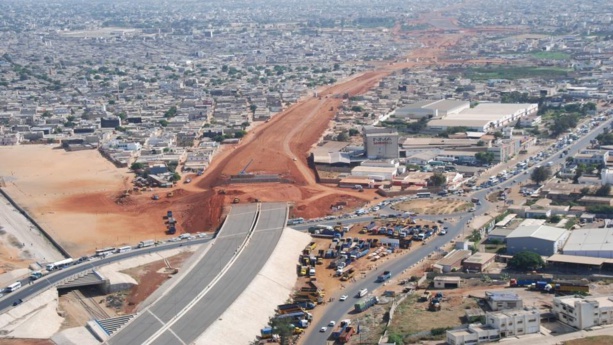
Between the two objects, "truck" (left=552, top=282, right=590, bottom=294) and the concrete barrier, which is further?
the concrete barrier

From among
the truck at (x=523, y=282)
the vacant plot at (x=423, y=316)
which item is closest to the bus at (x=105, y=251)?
the vacant plot at (x=423, y=316)

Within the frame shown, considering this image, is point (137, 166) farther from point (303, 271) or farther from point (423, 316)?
point (423, 316)

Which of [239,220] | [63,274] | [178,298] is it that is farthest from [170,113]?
[178,298]

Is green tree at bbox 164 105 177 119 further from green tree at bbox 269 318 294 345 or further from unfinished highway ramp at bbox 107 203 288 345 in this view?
green tree at bbox 269 318 294 345

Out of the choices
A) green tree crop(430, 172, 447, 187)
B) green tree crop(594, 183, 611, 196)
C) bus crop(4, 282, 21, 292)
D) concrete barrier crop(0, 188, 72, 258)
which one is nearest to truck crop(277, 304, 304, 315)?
bus crop(4, 282, 21, 292)

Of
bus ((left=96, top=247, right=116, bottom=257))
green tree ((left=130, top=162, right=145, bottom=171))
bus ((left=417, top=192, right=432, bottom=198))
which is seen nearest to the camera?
bus ((left=96, top=247, right=116, bottom=257))

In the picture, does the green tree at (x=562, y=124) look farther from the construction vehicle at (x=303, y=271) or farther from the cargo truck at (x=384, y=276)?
the construction vehicle at (x=303, y=271)

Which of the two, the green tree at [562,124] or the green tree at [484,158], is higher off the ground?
the green tree at [484,158]
